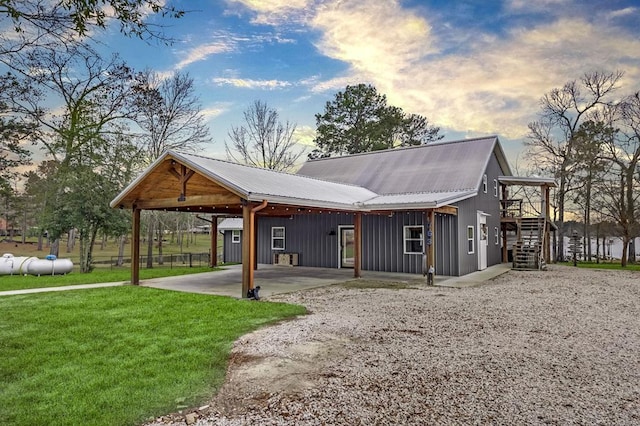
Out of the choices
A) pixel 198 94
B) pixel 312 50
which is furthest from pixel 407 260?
pixel 198 94

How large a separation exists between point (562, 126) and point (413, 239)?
1784cm

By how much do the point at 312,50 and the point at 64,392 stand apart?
12.7m

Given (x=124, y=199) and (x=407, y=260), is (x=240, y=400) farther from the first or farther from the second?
(x=407, y=260)

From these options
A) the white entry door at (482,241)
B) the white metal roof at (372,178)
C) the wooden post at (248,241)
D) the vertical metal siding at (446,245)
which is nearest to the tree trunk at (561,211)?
the white metal roof at (372,178)

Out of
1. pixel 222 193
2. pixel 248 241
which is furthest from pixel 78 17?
pixel 222 193

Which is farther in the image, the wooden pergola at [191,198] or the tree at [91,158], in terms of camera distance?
the tree at [91,158]

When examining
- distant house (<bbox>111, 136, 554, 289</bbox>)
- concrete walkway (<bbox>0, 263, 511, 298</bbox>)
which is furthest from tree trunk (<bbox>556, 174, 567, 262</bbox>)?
concrete walkway (<bbox>0, 263, 511, 298</bbox>)

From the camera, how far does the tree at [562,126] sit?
23.3 m

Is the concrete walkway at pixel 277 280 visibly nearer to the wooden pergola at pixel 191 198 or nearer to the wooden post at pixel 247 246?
the wooden post at pixel 247 246

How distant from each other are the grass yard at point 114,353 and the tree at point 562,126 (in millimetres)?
23131

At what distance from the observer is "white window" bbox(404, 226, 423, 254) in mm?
13367

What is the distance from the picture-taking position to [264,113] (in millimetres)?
28203

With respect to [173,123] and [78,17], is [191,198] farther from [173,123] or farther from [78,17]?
[173,123]

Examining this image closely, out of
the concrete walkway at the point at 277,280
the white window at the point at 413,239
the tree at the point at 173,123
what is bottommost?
the concrete walkway at the point at 277,280
